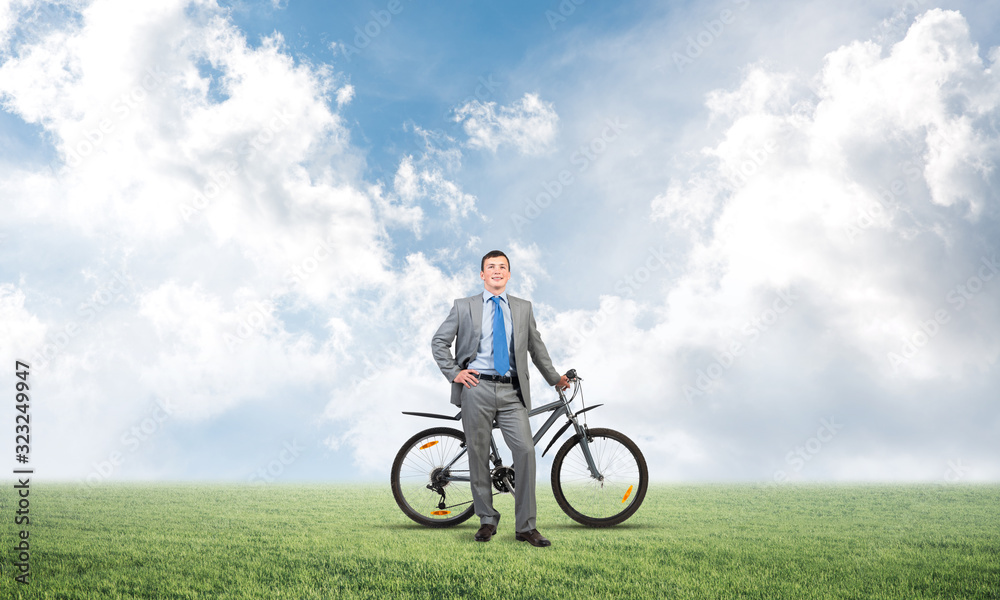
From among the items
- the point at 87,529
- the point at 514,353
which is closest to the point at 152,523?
the point at 87,529

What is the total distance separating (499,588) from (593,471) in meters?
2.78

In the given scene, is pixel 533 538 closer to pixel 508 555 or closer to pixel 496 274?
pixel 508 555

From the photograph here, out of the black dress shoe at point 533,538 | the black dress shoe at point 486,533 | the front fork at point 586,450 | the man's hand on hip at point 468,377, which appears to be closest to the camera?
the black dress shoe at point 533,538

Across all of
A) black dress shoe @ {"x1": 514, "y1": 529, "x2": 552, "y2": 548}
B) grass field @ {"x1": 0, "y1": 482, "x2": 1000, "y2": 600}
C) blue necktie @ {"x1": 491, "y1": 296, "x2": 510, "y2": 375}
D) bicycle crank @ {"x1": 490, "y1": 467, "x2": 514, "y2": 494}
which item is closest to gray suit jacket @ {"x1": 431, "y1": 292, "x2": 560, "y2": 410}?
blue necktie @ {"x1": 491, "y1": 296, "x2": 510, "y2": 375}

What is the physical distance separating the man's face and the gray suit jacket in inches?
5.5

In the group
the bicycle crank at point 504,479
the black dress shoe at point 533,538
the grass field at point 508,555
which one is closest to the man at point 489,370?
the black dress shoe at point 533,538

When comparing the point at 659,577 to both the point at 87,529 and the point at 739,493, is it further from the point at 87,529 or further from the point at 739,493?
the point at 739,493

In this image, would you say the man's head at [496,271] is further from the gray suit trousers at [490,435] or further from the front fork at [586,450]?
the front fork at [586,450]

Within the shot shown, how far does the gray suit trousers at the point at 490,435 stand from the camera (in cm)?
557

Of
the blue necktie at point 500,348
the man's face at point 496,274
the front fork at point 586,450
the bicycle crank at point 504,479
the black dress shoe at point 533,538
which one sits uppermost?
the man's face at point 496,274

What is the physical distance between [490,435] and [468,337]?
3.10ft

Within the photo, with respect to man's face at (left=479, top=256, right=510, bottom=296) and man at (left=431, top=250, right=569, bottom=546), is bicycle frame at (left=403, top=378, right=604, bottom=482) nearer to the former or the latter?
man at (left=431, top=250, right=569, bottom=546)

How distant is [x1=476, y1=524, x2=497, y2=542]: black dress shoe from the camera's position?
5.45 m

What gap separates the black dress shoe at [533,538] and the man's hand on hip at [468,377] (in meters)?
1.37
